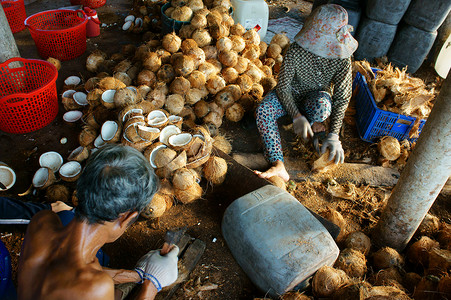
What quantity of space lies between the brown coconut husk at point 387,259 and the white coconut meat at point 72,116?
132 inches

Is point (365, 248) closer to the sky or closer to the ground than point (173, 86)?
closer to the ground

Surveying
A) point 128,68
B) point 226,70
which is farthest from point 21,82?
point 226,70

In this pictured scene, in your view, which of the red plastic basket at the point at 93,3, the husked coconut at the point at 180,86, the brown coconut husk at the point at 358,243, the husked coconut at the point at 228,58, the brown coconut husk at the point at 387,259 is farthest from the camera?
the red plastic basket at the point at 93,3

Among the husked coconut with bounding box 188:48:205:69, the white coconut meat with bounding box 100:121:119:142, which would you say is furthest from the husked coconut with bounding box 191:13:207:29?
the white coconut meat with bounding box 100:121:119:142

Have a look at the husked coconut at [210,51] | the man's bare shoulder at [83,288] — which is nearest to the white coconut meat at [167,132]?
the husked coconut at [210,51]

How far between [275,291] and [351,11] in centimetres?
460

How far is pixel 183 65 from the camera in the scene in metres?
3.36

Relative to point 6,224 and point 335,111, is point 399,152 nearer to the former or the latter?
point 335,111

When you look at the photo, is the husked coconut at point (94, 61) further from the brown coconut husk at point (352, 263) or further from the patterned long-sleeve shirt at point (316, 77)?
the brown coconut husk at point (352, 263)

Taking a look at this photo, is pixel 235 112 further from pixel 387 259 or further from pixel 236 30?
pixel 387 259

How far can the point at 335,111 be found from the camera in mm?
3148

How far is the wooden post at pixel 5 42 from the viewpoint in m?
3.39

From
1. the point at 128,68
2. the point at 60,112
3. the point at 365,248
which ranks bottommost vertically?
the point at 60,112

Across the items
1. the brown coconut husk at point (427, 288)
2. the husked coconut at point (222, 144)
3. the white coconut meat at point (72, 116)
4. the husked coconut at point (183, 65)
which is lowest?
the white coconut meat at point (72, 116)
